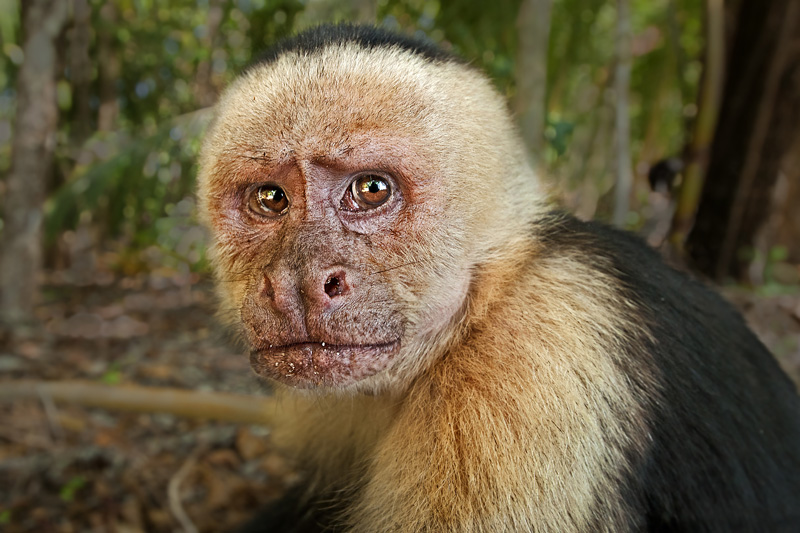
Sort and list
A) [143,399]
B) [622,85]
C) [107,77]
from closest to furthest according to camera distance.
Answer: [143,399] → [622,85] → [107,77]

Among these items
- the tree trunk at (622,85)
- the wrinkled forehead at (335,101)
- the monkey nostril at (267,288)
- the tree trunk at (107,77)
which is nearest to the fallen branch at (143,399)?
the monkey nostril at (267,288)

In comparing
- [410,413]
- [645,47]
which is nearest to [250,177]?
[410,413]

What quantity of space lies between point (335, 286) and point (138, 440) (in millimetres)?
3049

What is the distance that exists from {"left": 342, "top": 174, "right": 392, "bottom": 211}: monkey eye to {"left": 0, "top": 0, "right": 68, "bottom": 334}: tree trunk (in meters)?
4.49

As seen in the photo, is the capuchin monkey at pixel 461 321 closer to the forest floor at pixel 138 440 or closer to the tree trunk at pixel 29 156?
the forest floor at pixel 138 440

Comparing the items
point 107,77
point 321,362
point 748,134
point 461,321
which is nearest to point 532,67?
point 461,321

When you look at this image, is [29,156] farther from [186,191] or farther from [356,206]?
[356,206]

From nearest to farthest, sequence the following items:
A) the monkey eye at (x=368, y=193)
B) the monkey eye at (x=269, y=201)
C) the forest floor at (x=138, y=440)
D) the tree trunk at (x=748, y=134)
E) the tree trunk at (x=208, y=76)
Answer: the monkey eye at (x=368, y=193)
the monkey eye at (x=269, y=201)
the forest floor at (x=138, y=440)
the tree trunk at (x=208, y=76)
the tree trunk at (x=748, y=134)

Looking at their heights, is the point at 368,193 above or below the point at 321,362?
above

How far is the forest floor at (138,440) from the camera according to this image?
3.40 meters

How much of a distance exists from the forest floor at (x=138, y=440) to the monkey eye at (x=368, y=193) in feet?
2.77

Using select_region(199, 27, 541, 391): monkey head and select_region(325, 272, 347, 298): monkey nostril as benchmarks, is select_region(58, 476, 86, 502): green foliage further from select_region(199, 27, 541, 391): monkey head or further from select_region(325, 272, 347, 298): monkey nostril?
select_region(325, 272, 347, 298): monkey nostril

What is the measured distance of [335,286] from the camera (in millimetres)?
1868

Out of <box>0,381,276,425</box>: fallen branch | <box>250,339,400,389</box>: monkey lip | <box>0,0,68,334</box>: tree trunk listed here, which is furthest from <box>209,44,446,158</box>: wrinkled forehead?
<box>0,0,68,334</box>: tree trunk
